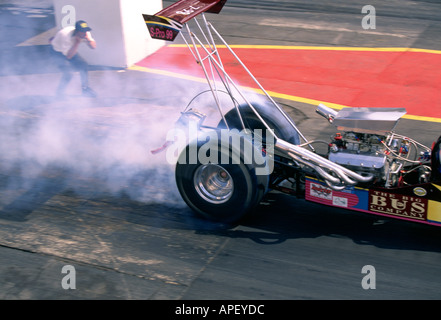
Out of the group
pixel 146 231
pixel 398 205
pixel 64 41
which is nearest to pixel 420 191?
pixel 398 205

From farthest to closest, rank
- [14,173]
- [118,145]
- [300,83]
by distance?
[300,83] → [118,145] → [14,173]

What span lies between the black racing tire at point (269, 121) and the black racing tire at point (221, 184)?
1.02m

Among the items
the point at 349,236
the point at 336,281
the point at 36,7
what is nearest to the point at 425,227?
the point at 349,236

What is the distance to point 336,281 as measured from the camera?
15.8 ft

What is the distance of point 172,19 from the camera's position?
5.09 m

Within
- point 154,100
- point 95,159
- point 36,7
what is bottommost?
point 95,159

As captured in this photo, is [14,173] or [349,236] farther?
[14,173]

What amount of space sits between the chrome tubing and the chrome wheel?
0.68 meters

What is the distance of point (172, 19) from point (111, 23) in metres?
6.10

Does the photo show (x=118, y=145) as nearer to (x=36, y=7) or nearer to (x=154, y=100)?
(x=154, y=100)

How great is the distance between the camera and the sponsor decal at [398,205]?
5004 millimetres

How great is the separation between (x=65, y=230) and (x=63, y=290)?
969 millimetres

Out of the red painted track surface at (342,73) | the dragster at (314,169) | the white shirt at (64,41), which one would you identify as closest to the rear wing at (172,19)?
the dragster at (314,169)

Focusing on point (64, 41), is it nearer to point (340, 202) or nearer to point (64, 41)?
point (64, 41)
